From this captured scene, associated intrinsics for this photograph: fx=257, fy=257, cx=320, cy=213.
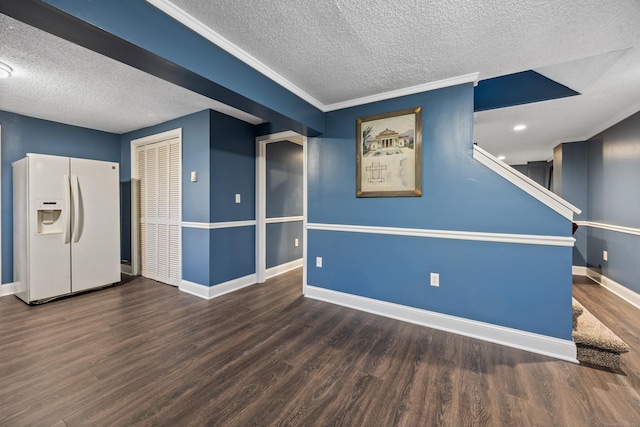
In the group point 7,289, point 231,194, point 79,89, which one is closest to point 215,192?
point 231,194

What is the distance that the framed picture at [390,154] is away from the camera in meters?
2.60

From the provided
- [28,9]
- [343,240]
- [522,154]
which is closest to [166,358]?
[343,240]

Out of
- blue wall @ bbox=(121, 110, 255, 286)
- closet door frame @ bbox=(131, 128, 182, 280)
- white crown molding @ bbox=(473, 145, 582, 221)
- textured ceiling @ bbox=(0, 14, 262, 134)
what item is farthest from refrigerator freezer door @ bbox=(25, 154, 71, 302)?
white crown molding @ bbox=(473, 145, 582, 221)

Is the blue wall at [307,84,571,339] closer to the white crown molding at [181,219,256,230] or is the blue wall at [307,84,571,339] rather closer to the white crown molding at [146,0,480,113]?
the white crown molding at [146,0,480,113]

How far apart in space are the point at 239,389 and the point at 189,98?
2888 millimetres

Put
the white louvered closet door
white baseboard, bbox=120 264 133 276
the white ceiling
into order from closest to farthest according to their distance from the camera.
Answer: the white ceiling
the white louvered closet door
white baseboard, bbox=120 264 133 276

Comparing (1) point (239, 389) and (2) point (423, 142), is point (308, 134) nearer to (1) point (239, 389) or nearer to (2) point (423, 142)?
(2) point (423, 142)

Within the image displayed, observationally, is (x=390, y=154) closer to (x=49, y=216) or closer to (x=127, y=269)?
(x=49, y=216)

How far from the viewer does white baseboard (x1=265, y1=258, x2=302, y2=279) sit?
163 inches

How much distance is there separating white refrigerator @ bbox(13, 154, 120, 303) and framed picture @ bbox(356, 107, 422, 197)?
3466mm

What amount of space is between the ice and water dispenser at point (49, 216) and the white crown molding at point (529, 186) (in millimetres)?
4741

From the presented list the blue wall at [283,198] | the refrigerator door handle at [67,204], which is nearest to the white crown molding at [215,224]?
the blue wall at [283,198]

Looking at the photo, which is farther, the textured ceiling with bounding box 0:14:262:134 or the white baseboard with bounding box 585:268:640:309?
the white baseboard with bounding box 585:268:640:309

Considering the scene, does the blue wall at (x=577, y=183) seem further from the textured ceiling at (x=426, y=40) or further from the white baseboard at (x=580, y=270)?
the textured ceiling at (x=426, y=40)
